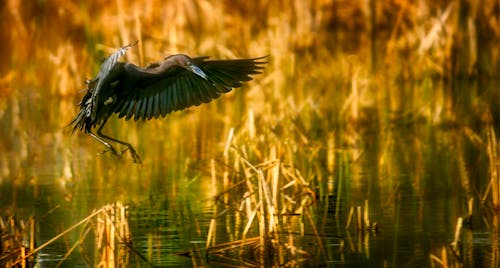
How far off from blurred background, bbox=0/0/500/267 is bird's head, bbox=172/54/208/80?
0.47 meters

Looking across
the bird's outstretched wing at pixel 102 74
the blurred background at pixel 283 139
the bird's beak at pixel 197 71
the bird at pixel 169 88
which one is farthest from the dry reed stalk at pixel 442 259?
the bird at pixel 169 88

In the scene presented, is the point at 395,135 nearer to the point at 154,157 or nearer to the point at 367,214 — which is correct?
the point at 154,157

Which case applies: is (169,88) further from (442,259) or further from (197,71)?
(442,259)

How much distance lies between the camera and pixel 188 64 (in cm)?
632

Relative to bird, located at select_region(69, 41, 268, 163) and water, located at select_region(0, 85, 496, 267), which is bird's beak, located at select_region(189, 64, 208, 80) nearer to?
bird, located at select_region(69, 41, 268, 163)

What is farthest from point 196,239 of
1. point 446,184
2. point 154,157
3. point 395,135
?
point 395,135

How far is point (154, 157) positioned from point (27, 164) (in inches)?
29.3

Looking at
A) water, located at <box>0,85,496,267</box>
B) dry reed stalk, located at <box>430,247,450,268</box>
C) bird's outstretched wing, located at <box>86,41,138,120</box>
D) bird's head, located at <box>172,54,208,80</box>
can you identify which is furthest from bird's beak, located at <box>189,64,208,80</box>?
dry reed stalk, located at <box>430,247,450,268</box>

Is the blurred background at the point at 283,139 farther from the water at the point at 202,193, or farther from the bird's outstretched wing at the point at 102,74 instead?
the bird's outstretched wing at the point at 102,74

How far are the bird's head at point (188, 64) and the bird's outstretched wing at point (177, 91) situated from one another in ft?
0.60

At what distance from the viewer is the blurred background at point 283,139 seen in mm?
5762

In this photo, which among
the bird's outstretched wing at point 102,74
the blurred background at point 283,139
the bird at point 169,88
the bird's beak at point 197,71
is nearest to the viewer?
the bird's outstretched wing at point 102,74

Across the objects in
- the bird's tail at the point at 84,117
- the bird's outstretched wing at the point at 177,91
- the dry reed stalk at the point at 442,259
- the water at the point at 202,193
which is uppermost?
the bird's outstretched wing at the point at 177,91

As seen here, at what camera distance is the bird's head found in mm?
6254
